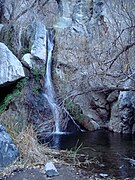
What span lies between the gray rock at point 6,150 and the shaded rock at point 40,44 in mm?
7986

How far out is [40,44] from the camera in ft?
48.5

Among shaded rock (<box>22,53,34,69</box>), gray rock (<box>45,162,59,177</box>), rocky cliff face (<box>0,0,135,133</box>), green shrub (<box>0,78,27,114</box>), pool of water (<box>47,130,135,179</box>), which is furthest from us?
shaded rock (<box>22,53,34,69</box>)

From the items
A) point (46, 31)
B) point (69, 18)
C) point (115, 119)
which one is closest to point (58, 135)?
point (115, 119)

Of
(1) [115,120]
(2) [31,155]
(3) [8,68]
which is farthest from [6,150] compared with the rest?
(1) [115,120]

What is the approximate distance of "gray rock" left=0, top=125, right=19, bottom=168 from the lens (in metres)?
6.21

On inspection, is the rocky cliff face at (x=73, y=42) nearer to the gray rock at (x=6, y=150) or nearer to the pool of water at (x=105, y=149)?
the pool of water at (x=105, y=149)

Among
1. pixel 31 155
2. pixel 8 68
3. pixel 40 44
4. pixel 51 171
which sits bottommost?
pixel 51 171

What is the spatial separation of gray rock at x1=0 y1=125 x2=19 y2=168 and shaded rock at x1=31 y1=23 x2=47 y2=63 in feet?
26.2

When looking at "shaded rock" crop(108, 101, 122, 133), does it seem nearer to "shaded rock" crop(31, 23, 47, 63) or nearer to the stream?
the stream

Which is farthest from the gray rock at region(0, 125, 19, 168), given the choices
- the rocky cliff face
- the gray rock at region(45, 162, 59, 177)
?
the rocky cliff face

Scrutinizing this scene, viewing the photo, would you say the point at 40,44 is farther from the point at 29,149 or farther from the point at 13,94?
the point at 29,149

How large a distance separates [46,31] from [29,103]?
490 centimetres

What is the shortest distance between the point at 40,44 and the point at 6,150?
9116mm

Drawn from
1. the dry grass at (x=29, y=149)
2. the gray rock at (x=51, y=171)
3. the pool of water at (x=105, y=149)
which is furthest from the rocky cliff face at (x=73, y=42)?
the gray rock at (x=51, y=171)
